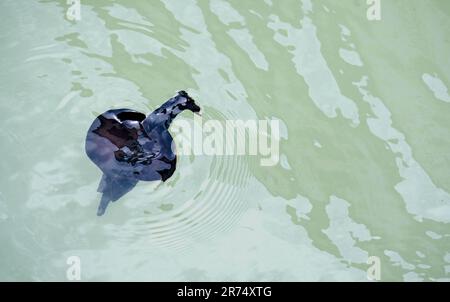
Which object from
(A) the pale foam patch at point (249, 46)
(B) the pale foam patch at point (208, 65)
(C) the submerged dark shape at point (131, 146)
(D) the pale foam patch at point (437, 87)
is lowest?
(C) the submerged dark shape at point (131, 146)

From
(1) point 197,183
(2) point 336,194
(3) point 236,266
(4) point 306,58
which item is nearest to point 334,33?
(4) point 306,58

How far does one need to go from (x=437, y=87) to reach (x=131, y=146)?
0.96 metres

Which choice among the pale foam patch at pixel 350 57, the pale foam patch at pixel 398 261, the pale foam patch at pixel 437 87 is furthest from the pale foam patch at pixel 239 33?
the pale foam patch at pixel 398 261

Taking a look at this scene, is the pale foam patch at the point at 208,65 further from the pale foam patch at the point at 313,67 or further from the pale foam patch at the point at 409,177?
the pale foam patch at the point at 409,177

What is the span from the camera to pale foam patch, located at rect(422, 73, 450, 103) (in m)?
1.80

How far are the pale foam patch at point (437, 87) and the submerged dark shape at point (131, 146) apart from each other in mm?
742

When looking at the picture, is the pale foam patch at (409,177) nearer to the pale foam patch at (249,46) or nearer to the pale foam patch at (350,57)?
the pale foam patch at (350,57)

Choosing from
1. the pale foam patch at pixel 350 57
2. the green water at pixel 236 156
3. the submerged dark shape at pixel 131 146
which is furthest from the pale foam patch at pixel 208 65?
the pale foam patch at pixel 350 57

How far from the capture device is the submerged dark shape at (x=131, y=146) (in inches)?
63.7

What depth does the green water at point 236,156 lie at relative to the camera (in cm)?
166

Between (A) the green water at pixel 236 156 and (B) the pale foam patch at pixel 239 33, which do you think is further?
(B) the pale foam patch at pixel 239 33

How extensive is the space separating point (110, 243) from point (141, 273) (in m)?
0.12

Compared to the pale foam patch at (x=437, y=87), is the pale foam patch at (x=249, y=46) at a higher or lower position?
lower

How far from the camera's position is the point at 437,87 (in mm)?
1806
